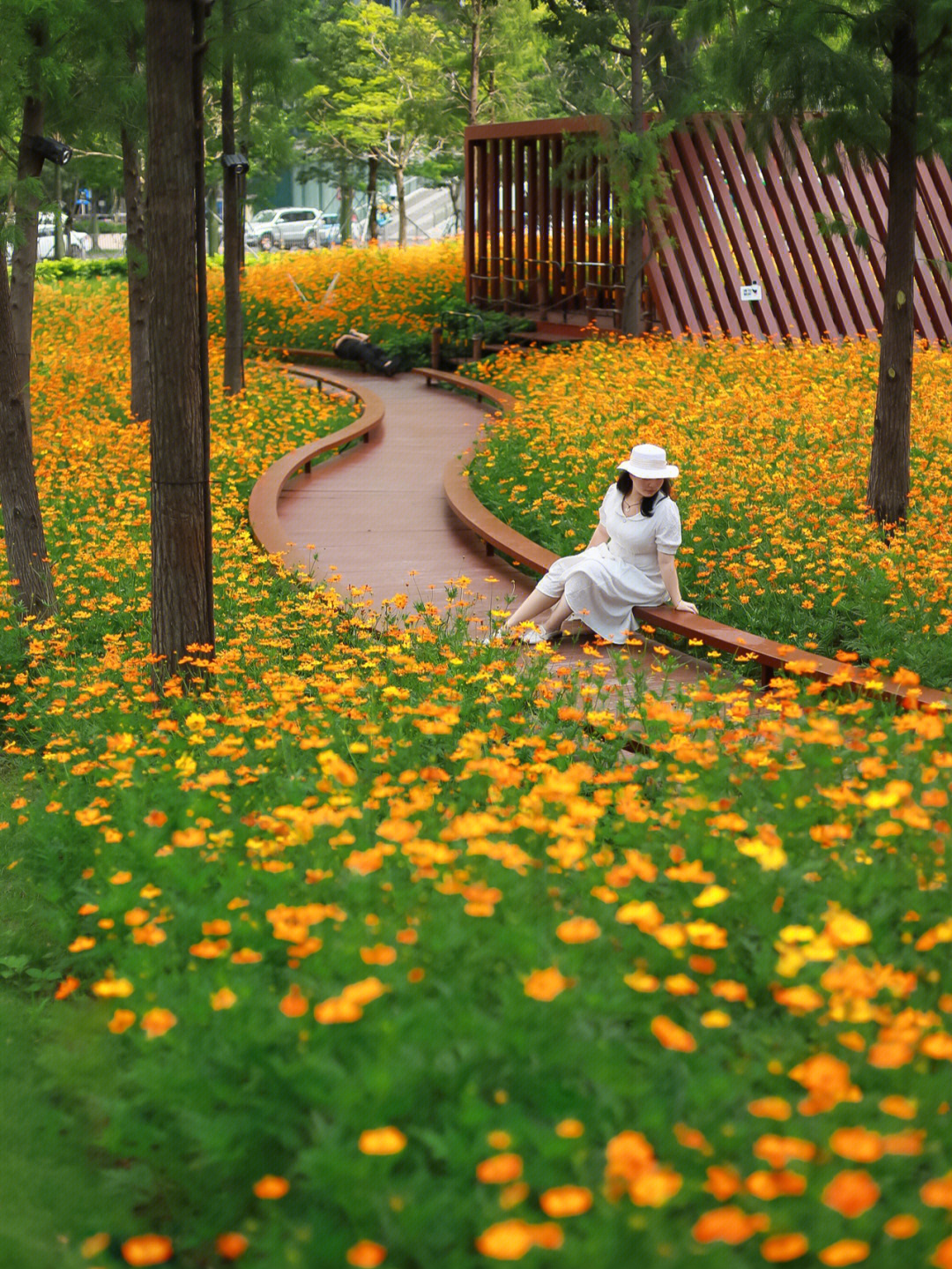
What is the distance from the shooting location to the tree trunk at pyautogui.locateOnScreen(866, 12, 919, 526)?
8.86m

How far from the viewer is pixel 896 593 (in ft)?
23.5

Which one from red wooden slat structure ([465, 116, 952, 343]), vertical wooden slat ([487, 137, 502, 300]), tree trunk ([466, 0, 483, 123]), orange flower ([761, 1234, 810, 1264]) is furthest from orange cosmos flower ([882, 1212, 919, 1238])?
tree trunk ([466, 0, 483, 123])

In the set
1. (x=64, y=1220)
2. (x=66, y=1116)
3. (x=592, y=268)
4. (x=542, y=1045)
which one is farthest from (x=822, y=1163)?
(x=592, y=268)

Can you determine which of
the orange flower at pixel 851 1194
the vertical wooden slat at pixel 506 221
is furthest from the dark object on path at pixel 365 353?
the orange flower at pixel 851 1194

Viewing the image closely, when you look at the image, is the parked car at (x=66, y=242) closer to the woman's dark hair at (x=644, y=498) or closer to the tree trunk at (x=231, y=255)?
the tree trunk at (x=231, y=255)

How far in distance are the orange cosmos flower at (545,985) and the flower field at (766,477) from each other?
13.6 feet

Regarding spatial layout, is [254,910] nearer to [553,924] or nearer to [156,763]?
[553,924]

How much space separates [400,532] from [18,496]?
328 cm

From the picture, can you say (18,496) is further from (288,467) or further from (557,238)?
(557,238)

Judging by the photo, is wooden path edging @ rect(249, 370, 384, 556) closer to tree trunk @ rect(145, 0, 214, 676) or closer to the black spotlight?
tree trunk @ rect(145, 0, 214, 676)

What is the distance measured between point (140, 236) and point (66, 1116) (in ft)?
41.0

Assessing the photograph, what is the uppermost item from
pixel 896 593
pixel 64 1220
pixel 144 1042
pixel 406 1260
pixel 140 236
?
pixel 140 236

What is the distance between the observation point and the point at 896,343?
9.00 meters

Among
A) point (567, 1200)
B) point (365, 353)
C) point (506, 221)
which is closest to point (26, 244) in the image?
point (567, 1200)
